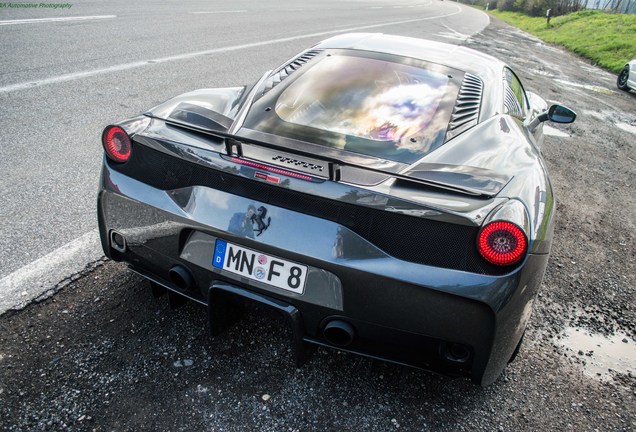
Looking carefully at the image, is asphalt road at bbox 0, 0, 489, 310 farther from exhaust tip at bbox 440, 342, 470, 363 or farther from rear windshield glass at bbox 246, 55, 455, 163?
exhaust tip at bbox 440, 342, 470, 363

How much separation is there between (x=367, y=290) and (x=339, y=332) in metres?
A: 0.21

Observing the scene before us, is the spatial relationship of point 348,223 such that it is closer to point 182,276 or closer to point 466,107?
point 182,276

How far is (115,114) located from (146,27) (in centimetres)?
558

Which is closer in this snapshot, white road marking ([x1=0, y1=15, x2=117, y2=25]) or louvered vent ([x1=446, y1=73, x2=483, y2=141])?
louvered vent ([x1=446, y1=73, x2=483, y2=141])

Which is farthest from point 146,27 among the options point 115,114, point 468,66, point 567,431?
point 567,431

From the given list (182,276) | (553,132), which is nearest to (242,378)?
(182,276)

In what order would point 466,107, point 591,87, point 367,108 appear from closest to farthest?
point 367,108 < point 466,107 < point 591,87

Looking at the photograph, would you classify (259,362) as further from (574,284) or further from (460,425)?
(574,284)

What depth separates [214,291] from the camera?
1.97m

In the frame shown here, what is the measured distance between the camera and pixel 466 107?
2539mm

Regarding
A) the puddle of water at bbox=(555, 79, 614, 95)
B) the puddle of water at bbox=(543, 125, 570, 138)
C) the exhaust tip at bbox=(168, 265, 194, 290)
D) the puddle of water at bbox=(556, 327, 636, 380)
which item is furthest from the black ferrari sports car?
the puddle of water at bbox=(555, 79, 614, 95)

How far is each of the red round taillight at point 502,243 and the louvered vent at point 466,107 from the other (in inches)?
26.3

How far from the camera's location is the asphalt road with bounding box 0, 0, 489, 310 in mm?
2869

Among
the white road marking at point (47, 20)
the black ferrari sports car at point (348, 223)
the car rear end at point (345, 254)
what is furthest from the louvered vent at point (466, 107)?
the white road marking at point (47, 20)
